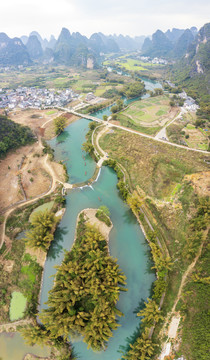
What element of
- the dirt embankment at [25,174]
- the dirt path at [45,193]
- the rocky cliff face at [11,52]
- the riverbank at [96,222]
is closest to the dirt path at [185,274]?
the riverbank at [96,222]

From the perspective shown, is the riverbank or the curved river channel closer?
the curved river channel

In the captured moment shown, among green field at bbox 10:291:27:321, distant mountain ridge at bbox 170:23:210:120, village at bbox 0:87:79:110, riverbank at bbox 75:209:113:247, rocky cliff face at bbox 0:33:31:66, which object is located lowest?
green field at bbox 10:291:27:321

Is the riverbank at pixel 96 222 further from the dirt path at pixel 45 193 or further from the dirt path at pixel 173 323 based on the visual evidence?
the dirt path at pixel 173 323

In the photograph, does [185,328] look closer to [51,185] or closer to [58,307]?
[58,307]

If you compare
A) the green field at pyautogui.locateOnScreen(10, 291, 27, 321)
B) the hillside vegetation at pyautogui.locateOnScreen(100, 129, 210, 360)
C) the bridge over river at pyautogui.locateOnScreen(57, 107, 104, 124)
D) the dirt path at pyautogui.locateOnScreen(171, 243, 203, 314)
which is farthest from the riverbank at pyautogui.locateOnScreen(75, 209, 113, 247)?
the bridge over river at pyautogui.locateOnScreen(57, 107, 104, 124)

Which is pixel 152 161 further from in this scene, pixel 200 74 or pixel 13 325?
pixel 200 74

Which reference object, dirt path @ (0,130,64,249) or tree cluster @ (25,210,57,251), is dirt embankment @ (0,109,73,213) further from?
tree cluster @ (25,210,57,251)
